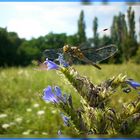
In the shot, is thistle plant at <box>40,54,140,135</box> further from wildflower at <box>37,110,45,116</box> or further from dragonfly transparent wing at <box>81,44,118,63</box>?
wildflower at <box>37,110,45,116</box>

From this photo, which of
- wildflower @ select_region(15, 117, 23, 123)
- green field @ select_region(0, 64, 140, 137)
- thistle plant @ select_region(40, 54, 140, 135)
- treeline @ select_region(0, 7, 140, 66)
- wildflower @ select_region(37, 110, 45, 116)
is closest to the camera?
thistle plant @ select_region(40, 54, 140, 135)

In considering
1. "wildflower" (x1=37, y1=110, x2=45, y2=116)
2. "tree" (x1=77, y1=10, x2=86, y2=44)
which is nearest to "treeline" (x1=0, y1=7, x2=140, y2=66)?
"tree" (x1=77, y1=10, x2=86, y2=44)

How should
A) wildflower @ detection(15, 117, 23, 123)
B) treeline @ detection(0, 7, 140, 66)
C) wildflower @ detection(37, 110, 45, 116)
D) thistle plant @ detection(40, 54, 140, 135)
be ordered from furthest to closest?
wildflower @ detection(37, 110, 45, 116)
wildflower @ detection(15, 117, 23, 123)
treeline @ detection(0, 7, 140, 66)
thistle plant @ detection(40, 54, 140, 135)

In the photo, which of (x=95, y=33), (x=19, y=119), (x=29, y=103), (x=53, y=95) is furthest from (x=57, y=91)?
(x=29, y=103)

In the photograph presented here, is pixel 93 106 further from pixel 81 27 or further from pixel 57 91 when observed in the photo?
pixel 81 27

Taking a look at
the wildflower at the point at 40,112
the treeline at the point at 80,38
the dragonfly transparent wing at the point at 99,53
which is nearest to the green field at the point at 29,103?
the wildflower at the point at 40,112

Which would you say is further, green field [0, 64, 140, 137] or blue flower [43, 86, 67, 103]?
green field [0, 64, 140, 137]
